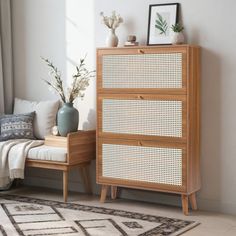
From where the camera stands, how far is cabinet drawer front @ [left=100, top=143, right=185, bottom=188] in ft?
14.4

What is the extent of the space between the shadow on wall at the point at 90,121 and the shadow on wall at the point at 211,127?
3.61 feet

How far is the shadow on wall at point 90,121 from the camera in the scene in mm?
5129

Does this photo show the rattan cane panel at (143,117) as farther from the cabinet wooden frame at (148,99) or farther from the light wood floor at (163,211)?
the light wood floor at (163,211)

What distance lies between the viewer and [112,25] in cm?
477

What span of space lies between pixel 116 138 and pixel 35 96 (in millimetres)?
1313

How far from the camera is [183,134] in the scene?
4344mm

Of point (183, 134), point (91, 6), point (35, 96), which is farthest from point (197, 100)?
point (35, 96)

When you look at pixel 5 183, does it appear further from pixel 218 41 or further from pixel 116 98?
pixel 218 41

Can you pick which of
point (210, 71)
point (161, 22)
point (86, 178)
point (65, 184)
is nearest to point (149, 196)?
point (86, 178)

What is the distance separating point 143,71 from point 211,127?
74 cm

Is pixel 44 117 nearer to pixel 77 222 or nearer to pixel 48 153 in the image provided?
pixel 48 153

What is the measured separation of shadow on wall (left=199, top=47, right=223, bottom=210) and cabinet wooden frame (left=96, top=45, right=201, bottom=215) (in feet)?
0.27

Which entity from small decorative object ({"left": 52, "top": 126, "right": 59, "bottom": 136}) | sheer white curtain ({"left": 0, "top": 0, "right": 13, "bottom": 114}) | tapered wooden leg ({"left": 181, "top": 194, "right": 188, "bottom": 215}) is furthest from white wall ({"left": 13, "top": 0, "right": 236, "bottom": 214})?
sheer white curtain ({"left": 0, "top": 0, "right": 13, "bottom": 114})

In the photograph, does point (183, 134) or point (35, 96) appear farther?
point (35, 96)
